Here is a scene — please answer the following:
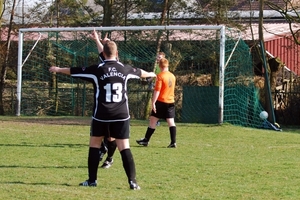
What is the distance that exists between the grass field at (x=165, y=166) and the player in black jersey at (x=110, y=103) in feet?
1.03

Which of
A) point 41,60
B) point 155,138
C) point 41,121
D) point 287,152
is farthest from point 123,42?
point 287,152

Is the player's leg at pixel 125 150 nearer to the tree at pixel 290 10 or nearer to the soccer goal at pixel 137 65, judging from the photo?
the soccer goal at pixel 137 65

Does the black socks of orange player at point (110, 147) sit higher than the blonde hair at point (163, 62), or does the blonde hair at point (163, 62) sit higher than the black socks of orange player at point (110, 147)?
the blonde hair at point (163, 62)

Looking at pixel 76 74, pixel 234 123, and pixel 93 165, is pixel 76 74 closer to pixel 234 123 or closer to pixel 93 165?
pixel 93 165

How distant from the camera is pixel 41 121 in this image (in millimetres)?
18109

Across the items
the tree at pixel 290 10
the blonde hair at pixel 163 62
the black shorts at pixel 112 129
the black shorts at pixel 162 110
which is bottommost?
the black shorts at pixel 112 129

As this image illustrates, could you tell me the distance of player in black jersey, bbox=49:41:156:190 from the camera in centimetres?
757

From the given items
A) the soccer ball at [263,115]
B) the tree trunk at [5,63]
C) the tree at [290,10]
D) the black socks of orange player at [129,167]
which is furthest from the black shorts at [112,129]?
the tree trunk at [5,63]

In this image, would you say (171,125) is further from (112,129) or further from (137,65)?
(137,65)

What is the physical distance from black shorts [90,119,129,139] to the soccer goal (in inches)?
459

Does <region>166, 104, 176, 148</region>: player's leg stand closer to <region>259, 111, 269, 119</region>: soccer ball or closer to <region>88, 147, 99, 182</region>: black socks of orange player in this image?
<region>88, 147, 99, 182</region>: black socks of orange player

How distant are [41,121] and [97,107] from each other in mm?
10784

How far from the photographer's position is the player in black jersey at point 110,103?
757cm

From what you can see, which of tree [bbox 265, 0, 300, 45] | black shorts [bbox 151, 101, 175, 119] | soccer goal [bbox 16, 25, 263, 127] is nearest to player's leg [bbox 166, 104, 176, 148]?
black shorts [bbox 151, 101, 175, 119]
